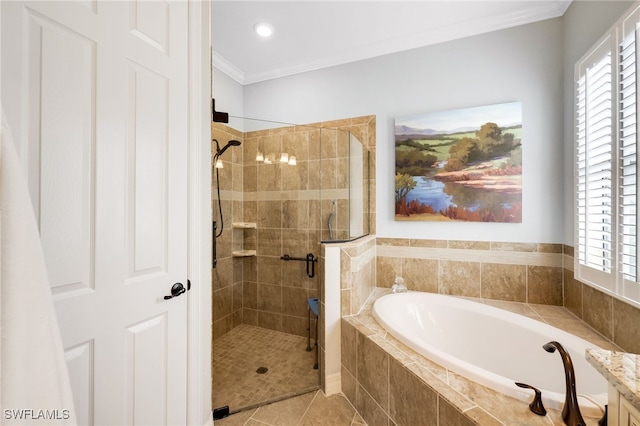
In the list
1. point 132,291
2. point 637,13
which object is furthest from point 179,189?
point 637,13

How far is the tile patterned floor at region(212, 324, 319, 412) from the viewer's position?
1.73 metres

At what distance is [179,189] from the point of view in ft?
3.98

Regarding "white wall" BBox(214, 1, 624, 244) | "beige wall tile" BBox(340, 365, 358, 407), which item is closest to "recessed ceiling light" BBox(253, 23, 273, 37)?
"white wall" BBox(214, 1, 624, 244)

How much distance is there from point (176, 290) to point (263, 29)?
2142 millimetres

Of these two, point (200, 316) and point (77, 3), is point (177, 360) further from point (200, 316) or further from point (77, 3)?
point (77, 3)

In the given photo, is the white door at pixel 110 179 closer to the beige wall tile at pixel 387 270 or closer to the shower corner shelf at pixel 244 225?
the shower corner shelf at pixel 244 225

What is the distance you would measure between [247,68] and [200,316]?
2516 mm

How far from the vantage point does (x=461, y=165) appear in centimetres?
213

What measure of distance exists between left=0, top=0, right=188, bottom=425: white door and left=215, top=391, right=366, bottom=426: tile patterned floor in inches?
17.7

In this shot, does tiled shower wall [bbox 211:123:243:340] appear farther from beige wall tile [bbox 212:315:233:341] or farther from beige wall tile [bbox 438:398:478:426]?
beige wall tile [bbox 438:398:478:426]

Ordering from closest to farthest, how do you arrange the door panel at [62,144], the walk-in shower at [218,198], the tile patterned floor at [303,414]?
the door panel at [62,144]
the tile patterned floor at [303,414]
the walk-in shower at [218,198]

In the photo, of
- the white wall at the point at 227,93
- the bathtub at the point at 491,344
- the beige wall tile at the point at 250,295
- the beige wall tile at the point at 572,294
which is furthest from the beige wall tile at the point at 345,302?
the white wall at the point at 227,93

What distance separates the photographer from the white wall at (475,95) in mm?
1943

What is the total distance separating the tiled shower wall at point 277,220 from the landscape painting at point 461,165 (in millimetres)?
599
